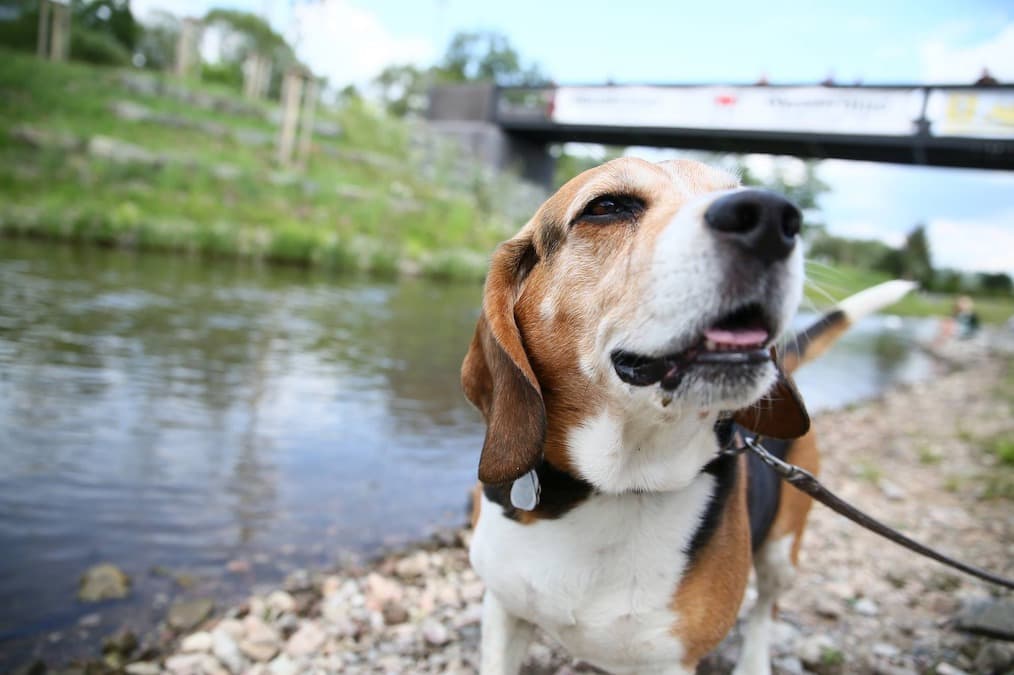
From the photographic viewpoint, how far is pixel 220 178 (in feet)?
66.5

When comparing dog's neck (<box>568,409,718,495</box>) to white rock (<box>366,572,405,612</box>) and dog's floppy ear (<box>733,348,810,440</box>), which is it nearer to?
dog's floppy ear (<box>733,348,810,440</box>)

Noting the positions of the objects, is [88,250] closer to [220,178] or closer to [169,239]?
[169,239]

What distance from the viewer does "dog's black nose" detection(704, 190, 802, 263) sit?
1.45m

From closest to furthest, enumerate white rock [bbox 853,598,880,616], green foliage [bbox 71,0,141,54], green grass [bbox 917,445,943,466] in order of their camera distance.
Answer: white rock [bbox 853,598,880,616], green grass [bbox 917,445,943,466], green foliage [bbox 71,0,141,54]

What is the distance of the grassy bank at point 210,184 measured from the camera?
53.2 ft

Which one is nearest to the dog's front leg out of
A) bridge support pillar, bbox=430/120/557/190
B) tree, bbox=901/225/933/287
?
bridge support pillar, bbox=430/120/557/190

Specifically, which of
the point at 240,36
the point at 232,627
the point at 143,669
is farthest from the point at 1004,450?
the point at 240,36

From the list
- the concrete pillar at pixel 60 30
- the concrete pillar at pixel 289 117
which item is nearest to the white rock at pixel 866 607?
the concrete pillar at pixel 289 117

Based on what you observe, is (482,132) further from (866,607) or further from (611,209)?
(611,209)

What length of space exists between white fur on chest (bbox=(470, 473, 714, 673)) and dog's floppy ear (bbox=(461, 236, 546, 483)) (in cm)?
29

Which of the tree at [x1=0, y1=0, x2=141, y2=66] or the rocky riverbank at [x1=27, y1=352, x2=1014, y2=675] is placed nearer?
the rocky riverbank at [x1=27, y1=352, x2=1014, y2=675]

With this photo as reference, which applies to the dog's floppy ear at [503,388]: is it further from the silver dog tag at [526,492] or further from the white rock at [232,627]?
the white rock at [232,627]

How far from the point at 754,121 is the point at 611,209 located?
24953 millimetres

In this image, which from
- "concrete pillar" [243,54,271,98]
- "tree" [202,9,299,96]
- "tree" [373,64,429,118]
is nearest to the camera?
"concrete pillar" [243,54,271,98]
